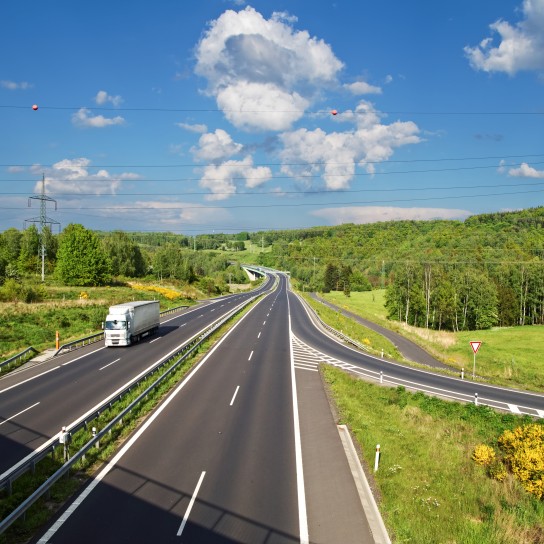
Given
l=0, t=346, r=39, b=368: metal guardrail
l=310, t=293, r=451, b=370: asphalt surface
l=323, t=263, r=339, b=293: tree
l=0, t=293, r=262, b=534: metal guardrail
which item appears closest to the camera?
l=0, t=293, r=262, b=534: metal guardrail

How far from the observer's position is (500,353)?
185ft

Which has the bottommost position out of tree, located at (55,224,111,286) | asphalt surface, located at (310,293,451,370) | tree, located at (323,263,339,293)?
asphalt surface, located at (310,293,451,370)

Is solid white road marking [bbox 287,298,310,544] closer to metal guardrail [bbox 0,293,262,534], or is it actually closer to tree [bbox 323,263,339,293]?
metal guardrail [bbox 0,293,262,534]

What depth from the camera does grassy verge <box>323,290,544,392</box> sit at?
141ft

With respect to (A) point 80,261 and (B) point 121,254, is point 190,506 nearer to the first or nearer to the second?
(A) point 80,261

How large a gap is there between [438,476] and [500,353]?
4836 centimetres

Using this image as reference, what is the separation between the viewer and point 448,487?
1380 cm

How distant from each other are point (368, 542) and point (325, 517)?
1383mm

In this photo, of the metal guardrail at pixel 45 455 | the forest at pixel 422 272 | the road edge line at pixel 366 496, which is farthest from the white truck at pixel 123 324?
the forest at pixel 422 272

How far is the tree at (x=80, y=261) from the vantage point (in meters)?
80.8

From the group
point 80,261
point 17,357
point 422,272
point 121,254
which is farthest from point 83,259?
point 422,272

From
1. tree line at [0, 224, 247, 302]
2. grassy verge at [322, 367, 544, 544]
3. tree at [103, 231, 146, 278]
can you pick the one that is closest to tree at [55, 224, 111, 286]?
tree line at [0, 224, 247, 302]

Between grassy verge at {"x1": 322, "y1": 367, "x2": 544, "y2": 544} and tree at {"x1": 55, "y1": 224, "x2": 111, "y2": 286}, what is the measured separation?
6901cm

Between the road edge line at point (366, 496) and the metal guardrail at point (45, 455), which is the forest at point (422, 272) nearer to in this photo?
the metal guardrail at point (45, 455)
